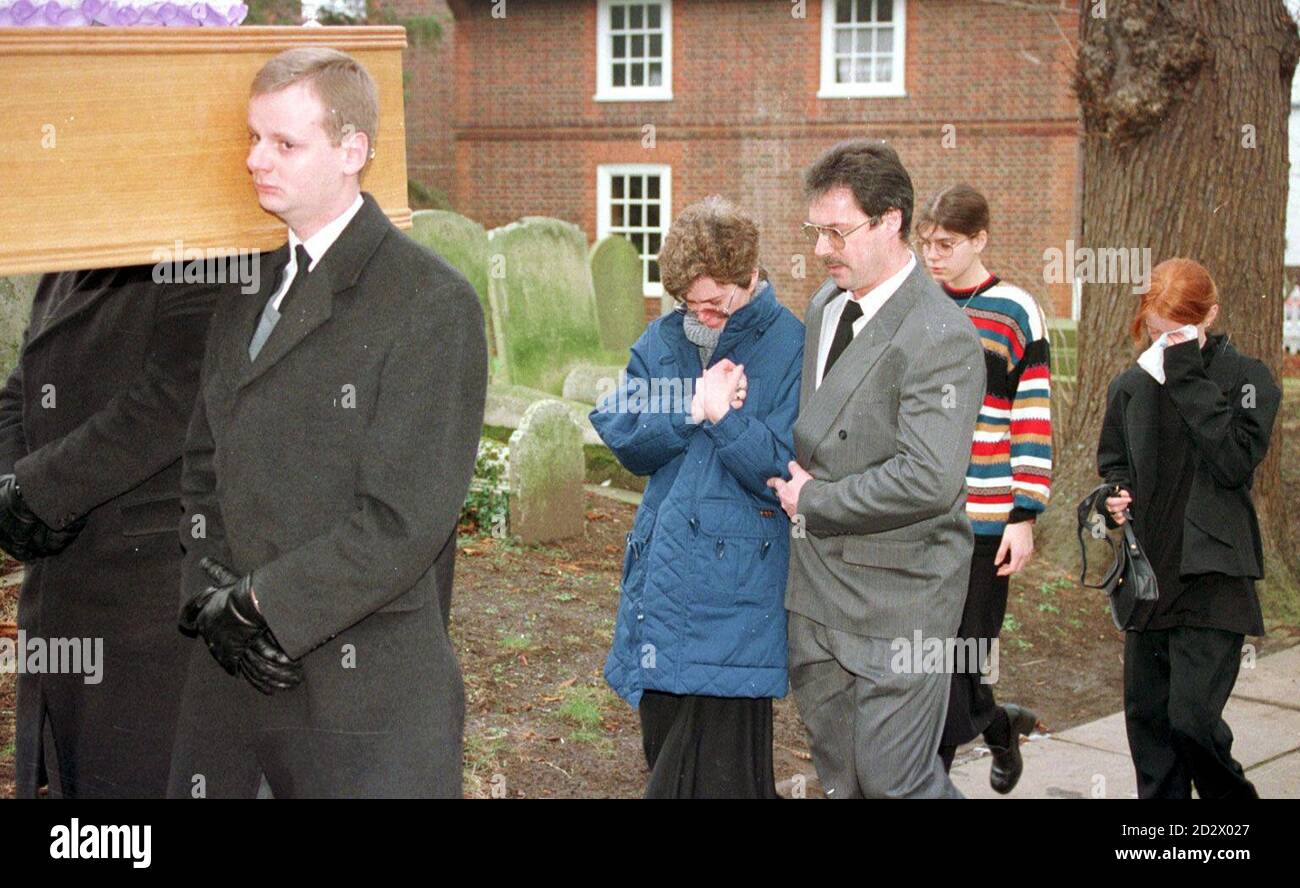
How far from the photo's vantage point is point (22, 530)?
3.57 m

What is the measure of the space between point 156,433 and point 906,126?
2324 centimetres

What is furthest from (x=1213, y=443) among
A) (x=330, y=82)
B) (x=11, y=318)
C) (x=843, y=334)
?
(x=11, y=318)

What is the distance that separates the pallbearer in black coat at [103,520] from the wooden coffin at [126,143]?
0.47m

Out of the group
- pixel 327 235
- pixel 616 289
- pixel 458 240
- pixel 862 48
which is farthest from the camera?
pixel 862 48

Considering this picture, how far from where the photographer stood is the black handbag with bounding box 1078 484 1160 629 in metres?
4.87

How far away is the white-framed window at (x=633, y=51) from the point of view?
2728 centimetres

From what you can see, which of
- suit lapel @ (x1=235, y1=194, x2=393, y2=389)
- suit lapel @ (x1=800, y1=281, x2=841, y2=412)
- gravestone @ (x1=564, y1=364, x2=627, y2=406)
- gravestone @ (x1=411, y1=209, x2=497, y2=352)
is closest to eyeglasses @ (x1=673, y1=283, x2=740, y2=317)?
suit lapel @ (x1=800, y1=281, x2=841, y2=412)

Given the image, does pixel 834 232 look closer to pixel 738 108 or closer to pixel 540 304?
pixel 540 304

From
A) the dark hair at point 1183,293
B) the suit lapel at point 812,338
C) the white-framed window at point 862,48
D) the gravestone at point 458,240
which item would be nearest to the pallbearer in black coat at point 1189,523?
the dark hair at point 1183,293

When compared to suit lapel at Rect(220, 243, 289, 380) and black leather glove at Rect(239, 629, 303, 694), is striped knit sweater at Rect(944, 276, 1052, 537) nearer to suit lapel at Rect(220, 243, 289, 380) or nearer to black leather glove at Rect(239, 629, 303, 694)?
suit lapel at Rect(220, 243, 289, 380)

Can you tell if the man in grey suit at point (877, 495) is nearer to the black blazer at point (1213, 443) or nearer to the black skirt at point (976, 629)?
the black skirt at point (976, 629)

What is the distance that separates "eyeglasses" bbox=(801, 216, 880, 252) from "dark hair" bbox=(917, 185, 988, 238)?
117cm

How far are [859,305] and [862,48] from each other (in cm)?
2313

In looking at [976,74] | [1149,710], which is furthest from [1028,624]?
[976,74]
